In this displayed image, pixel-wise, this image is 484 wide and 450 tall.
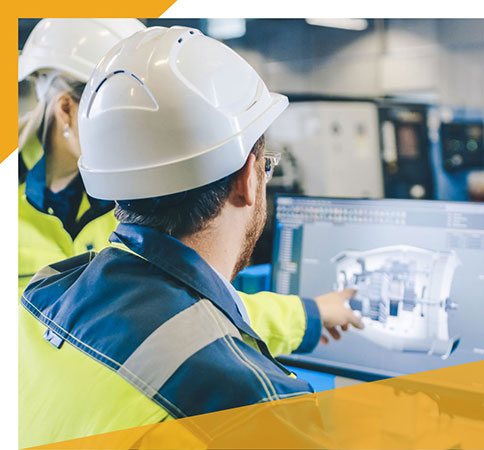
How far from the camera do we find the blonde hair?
1.53 m

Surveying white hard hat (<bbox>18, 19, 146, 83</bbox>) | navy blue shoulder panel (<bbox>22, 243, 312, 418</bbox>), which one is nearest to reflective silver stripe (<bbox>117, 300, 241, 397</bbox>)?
navy blue shoulder panel (<bbox>22, 243, 312, 418</bbox>)

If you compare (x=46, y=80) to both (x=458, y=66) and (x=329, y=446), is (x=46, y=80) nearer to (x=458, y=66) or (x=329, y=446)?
(x=329, y=446)

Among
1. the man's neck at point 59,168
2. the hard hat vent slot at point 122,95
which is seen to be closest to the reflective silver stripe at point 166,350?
the hard hat vent slot at point 122,95

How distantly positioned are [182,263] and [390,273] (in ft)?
1.92

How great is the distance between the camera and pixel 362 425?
44.6 inches

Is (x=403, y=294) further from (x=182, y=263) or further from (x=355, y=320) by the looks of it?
(x=182, y=263)

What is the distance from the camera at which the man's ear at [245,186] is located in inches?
36.0

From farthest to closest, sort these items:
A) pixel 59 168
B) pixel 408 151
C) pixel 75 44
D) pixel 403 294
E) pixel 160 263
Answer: pixel 408 151 → pixel 59 168 → pixel 75 44 → pixel 403 294 → pixel 160 263

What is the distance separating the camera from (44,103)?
161cm

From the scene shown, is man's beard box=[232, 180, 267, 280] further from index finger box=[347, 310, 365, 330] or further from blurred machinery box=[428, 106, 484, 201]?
blurred machinery box=[428, 106, 484, 201]

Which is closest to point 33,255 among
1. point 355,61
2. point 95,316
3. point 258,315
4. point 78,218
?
point 78,218

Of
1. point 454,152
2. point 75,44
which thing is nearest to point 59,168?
point 75,44

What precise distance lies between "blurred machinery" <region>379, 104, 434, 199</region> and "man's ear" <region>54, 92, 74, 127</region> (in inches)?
43.0

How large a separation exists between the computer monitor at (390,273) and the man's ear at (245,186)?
0.42m
